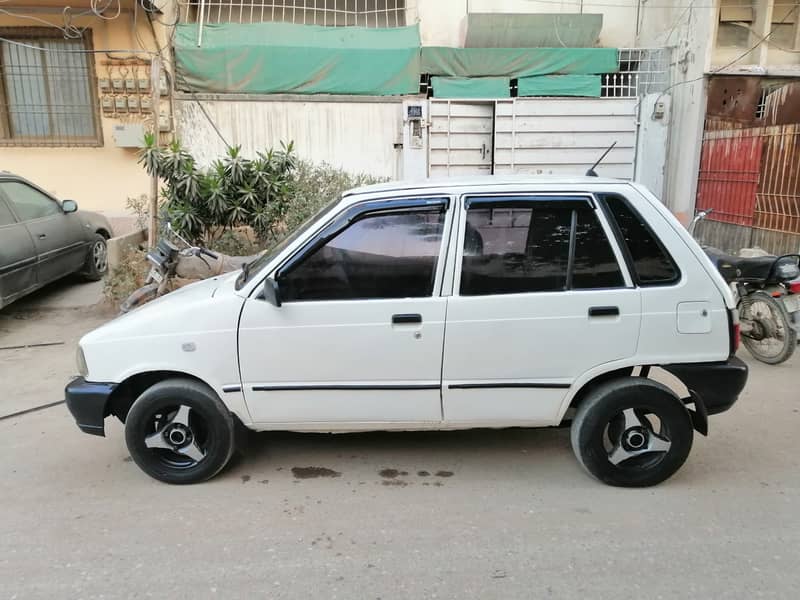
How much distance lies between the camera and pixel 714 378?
3.14 meters

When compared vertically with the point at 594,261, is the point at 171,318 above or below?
below

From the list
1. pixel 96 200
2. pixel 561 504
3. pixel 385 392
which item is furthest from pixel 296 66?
pixel 561 504

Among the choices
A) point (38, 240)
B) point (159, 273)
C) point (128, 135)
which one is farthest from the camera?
point (128, 135)

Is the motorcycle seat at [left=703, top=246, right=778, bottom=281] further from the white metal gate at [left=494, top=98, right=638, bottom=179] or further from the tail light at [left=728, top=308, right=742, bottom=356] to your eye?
the white metal gate at [left=494, top=98, right=638, bottom=179]

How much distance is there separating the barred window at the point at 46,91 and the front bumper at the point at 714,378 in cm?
957

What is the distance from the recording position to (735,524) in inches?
116

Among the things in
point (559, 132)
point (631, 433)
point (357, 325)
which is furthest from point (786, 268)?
point (559, 132)

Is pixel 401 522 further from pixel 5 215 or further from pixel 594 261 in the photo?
pixel 5 215

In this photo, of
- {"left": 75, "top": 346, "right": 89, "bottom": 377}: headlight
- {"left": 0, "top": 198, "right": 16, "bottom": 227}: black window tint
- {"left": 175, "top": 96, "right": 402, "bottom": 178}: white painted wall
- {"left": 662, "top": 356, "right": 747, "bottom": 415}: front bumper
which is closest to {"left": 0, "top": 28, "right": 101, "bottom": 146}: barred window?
{"left": 175, "top": 96, "right": 402, "bottom": 178}: white painted wall

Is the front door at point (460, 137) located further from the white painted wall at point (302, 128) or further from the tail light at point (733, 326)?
the tail light at point (733, 326)

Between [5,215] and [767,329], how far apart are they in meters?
7.77

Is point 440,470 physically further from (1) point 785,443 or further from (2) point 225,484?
(1) point 785,443

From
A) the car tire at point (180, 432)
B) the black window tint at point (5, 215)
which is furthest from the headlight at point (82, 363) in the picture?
the black window tint at point (5, 215)

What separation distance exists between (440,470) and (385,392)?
70cm
